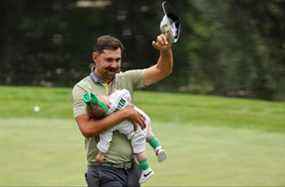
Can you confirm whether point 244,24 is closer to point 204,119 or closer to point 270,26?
point 270,26

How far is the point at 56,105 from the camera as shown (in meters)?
13.9

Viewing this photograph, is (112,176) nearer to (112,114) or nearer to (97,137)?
(97,137)

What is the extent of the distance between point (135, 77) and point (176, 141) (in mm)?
4980

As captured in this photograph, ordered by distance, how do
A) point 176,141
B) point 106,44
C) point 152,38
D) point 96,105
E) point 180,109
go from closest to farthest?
point 96,105 < point 106,44 < point 176,141 < point 180,109 < point 152,38

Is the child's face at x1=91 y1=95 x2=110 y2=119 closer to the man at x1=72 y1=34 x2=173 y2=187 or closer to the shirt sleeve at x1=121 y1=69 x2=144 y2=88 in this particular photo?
the man at x1=72 y1=34 x2=173 y2=187

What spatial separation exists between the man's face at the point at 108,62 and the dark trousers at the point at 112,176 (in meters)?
0.60

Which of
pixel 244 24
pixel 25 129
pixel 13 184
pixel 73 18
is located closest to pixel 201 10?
pixel 244 24

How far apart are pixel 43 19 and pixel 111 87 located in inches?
760

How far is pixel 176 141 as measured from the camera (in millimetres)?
10727

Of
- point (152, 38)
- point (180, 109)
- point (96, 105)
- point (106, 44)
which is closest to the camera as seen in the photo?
point (96, 105)

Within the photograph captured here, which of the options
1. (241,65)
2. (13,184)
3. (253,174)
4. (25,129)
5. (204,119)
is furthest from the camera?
(241,65)

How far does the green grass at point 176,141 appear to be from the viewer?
28.8 feet

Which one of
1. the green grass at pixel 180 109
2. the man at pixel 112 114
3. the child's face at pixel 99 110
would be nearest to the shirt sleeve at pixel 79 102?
the man at pixel 112 114

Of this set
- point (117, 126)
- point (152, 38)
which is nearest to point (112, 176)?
point (117, 126)
